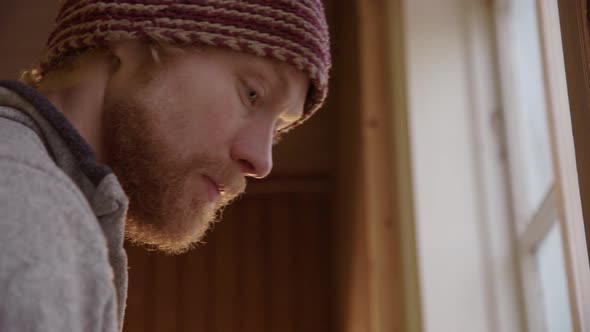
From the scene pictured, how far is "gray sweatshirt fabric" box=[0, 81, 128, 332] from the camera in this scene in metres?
0.63

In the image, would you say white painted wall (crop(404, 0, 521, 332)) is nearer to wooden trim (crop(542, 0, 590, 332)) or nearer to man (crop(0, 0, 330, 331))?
wooden trim (crop(542, 0, 590, 332))

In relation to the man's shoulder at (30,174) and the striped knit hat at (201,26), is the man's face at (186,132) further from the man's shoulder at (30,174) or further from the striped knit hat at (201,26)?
the man's shoulder at (30,174)

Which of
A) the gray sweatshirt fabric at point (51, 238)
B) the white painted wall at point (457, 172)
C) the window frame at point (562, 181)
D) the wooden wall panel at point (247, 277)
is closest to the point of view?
the gray sweatshirt fabric at point (51, 238)

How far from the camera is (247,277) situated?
15.2 feet

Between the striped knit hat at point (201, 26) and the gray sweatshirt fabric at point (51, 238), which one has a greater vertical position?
the striped knit hat at point (201, 26)

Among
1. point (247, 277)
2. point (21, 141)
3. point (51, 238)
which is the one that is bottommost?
point (51, 238)

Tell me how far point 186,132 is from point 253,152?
0.10m

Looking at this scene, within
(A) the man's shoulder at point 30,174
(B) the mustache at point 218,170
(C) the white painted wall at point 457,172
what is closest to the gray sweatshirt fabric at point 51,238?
(A) the man's shoulder at point 30,174

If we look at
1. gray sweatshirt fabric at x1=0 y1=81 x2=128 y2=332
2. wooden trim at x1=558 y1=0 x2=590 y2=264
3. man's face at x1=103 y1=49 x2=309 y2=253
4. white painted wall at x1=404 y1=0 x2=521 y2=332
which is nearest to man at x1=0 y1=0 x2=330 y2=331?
man's face at x1=103 y1=49 x2=309 y2=253

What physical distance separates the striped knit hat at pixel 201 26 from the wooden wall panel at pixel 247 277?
3.42 meters

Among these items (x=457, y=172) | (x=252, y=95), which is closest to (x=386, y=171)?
(x=457, y=172)

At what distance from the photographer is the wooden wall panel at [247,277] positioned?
14.9ft

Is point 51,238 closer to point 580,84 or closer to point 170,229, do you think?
point 170,229

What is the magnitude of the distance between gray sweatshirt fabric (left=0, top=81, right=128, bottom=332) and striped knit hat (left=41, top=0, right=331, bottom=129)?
0.98 ft
